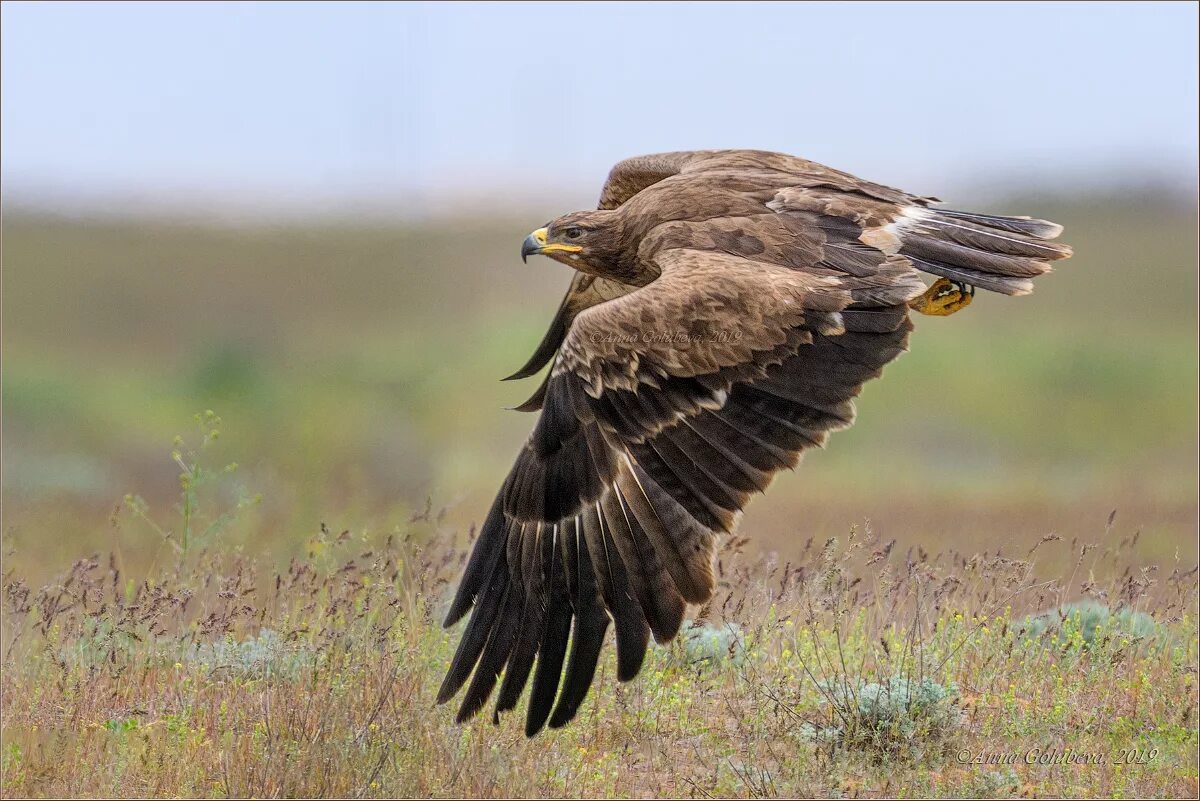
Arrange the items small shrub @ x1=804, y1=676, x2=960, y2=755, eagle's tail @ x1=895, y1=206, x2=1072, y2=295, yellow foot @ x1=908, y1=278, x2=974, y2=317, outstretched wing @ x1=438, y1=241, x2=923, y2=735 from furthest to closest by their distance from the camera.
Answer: yellow foot @ x1=908, y1=278, x2=974, y2=317, eagle's tail @ x1=895, y1=206, x2=1072, y2=295, small shrub @ x1=804, y1=676, x2=960, y2=755, outstretched wing @ x1=438, y1=241, x2=923, y2=735

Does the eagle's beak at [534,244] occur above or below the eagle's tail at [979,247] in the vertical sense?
below

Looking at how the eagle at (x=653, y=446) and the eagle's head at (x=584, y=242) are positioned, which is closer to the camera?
the eagle at (x=653, y=446)

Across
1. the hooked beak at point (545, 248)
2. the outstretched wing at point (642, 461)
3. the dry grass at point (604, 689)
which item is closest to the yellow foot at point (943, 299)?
the outstretched wing at point (642, 461)

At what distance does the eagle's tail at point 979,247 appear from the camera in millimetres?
5605

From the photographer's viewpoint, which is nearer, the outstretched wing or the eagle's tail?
the outstretched wing

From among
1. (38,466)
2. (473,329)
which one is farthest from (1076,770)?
(473,329)

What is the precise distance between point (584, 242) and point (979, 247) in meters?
1.88

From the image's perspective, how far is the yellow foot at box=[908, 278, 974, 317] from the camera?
20.0ft

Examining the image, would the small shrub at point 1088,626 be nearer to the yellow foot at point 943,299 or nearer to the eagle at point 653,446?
the yellow foot at point 943,299

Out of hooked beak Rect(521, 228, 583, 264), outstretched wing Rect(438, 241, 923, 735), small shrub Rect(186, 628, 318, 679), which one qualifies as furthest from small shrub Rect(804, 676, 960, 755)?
hooked beak Rect(521, 228, 583, 264)

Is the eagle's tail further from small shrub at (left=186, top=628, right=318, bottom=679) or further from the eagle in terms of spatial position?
small shrub at (left=186, top=628, right=318, bottom=679)

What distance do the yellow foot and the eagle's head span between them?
4.74 ft

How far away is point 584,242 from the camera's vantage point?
6.37 m

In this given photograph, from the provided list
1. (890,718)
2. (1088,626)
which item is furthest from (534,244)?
(1088,626)
